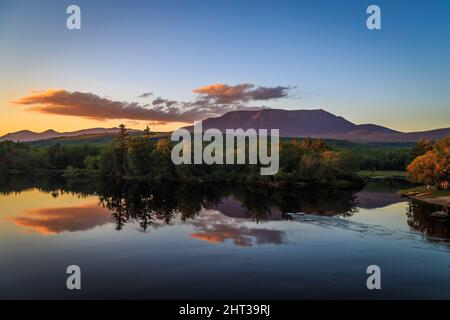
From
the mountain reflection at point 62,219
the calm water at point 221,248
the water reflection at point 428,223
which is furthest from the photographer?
the mountain reflection at point 62,219

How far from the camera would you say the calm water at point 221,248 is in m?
21.9

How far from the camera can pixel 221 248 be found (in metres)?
30.9

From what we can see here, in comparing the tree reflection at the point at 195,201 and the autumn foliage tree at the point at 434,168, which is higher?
the autumn foliage tree at the point at 434,168

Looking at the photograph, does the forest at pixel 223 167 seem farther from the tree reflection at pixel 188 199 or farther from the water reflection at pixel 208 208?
the water reflection at pixel 208 208

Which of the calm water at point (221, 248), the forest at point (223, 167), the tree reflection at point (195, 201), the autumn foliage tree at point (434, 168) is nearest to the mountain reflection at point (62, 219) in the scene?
the calm water at point (221, 248)

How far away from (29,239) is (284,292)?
2306 cm

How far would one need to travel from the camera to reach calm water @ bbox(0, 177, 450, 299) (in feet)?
71.8

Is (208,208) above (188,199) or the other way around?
the other way around

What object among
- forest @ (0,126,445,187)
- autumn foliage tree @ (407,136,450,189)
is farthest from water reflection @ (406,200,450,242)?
forest @ (0,126,445,187)

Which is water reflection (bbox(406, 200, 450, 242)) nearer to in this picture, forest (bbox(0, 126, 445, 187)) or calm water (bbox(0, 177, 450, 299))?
calm water (bbox(0, 177, 450, 299))

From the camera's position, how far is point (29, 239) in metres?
33.7

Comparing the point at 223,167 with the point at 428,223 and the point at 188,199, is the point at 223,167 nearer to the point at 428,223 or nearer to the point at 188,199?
the point at 188,199

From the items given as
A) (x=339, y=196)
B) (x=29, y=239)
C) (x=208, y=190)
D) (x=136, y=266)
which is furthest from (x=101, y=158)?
(x=136, y=266)

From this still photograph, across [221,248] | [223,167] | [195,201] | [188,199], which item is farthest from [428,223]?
[223,167]
